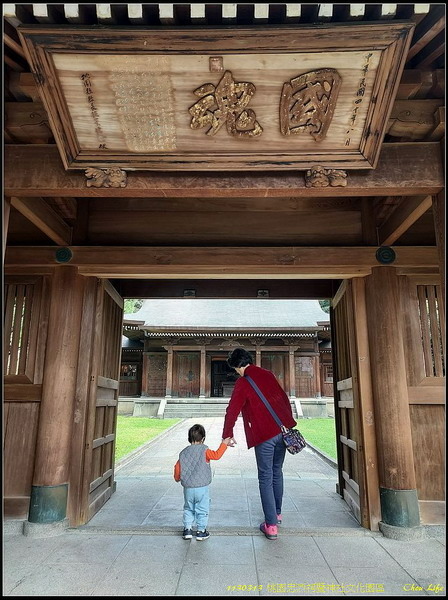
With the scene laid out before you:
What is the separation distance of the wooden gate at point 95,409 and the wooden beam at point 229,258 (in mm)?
421

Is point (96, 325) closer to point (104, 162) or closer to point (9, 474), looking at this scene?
point (9, 474)

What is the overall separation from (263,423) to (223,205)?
249cm

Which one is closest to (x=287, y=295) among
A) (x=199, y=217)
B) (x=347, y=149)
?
(x=199, y=217)

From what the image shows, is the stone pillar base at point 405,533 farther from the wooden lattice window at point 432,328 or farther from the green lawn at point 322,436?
the green lawn at point 322,436

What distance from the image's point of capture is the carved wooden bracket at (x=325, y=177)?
2.86 m

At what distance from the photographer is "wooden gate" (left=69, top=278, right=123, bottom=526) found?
13.3ft

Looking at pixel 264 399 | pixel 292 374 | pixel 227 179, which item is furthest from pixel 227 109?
pixel 292 374

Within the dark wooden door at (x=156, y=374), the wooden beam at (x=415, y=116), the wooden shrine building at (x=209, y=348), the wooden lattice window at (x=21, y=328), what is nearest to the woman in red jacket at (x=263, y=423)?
the wooden lattice window at (x=21, y=328)

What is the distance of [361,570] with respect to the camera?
2.91 metres

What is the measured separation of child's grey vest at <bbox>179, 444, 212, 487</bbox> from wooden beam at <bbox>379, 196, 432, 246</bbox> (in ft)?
9.39

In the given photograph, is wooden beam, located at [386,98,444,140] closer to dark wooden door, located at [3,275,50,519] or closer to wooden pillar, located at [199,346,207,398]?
dark wooden door, located at [3,275,50,519]

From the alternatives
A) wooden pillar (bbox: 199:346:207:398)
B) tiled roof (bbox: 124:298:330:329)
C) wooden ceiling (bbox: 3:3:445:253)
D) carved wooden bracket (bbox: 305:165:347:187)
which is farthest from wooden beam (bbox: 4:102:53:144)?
wooden pillar (bbox: 199:346:207:398)

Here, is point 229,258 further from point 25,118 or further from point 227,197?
point 25,118

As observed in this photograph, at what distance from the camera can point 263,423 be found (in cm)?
366
